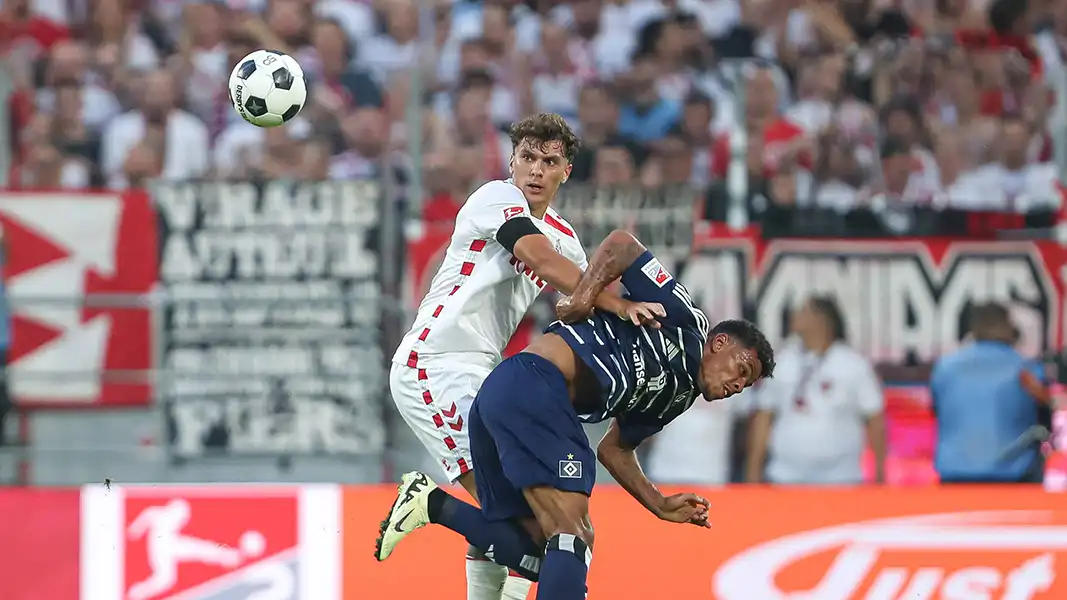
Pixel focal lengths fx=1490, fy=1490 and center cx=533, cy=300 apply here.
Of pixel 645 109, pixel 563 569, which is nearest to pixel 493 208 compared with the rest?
pixel 563 569

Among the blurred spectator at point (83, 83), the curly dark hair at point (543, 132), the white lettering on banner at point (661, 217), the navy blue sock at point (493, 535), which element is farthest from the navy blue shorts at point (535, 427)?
the blurred spectator at point (83, 83)

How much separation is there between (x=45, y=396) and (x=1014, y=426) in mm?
5810

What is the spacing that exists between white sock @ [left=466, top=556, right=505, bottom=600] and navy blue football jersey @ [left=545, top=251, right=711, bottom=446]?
2.90 feet

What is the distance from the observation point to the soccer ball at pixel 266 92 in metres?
6.50

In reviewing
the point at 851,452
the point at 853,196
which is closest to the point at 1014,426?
the point at 851,452

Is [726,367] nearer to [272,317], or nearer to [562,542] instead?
[562,542]

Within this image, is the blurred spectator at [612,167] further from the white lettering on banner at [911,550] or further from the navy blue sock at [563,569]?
the navy blue sock at [563,569]

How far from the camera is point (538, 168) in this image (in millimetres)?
5496

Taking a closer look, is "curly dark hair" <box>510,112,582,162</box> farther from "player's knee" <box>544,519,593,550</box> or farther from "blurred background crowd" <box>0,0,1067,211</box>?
"blurred background crowd" <box>0,0,1067,211</box>

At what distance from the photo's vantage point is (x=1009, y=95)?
10.6 meters

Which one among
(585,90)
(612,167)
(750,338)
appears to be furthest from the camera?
(585,90)

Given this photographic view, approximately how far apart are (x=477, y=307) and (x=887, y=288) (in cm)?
429

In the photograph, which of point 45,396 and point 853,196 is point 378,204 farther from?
point 853,196

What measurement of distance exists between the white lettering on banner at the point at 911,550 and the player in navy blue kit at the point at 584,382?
1298mm
